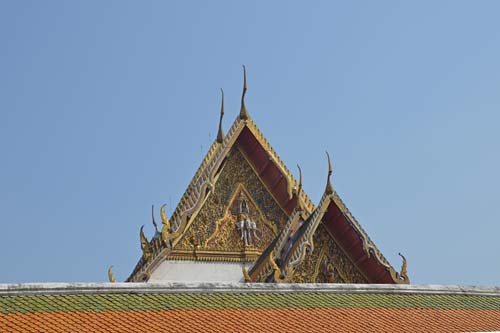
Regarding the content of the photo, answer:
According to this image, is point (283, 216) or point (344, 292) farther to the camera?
point (283, 216)

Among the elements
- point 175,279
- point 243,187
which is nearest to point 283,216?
point 243,187

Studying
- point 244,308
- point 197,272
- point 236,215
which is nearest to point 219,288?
point 244,308

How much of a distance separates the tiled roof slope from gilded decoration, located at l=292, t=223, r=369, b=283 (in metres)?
1.57

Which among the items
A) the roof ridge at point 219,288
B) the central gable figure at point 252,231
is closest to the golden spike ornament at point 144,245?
the central gable figure at point 252,231

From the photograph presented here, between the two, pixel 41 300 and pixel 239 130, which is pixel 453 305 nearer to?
pixel 41 300

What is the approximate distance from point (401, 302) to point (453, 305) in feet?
1.91

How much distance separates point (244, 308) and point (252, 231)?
5526 millimetres

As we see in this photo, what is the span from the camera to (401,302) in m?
10.2

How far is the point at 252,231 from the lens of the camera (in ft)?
47.9

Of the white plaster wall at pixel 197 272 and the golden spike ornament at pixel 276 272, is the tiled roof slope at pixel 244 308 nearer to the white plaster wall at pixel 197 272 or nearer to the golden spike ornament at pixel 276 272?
the golden spike ornament at pixel 276 272

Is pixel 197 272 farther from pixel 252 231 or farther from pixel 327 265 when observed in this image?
pixel 327 265

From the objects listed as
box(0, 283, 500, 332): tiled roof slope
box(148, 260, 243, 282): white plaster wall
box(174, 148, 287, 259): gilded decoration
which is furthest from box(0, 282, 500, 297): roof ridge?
box(174, 148, 287, 259): gilded decoration

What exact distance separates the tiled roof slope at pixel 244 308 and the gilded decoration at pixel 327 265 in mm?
1574

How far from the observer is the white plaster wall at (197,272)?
13.6 metres
